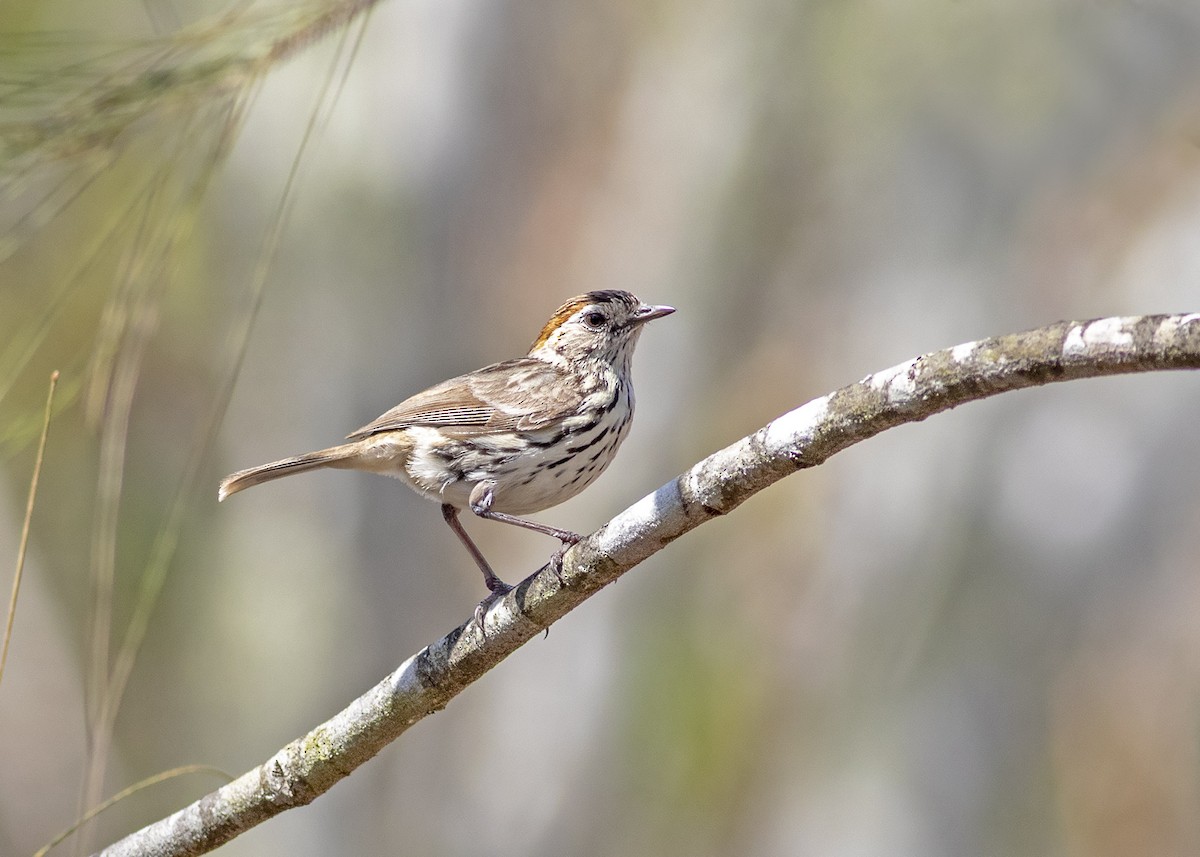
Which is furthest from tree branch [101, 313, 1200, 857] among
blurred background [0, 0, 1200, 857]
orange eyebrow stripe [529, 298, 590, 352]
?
blurred background [0, 0, 1200, 857]

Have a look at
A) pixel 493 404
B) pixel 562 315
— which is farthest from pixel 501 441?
pixel 562 315

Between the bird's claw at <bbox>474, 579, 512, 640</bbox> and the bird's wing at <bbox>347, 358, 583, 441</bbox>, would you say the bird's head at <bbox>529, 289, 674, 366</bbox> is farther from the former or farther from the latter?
the bird's claw at <bbox>474, 579, 512, 640</bbox>

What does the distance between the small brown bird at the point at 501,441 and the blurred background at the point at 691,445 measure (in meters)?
1.47

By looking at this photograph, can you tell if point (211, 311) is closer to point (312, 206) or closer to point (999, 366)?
point (312, 206)

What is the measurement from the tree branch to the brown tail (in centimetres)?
150

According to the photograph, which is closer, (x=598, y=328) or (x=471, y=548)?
(x=471, y=548)

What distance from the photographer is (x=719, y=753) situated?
8.69 metres

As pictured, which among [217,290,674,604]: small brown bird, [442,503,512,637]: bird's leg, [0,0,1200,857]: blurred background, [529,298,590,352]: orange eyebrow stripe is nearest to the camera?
[442,503,512,637]: bird's leg

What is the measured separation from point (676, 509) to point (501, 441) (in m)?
1.89

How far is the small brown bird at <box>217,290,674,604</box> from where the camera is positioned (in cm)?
465

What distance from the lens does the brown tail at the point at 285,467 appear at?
4.68 metres

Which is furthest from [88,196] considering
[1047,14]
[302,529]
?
[1047,14]

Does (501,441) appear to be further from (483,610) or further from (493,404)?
(483,610)

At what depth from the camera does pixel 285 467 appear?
15.3 ft
